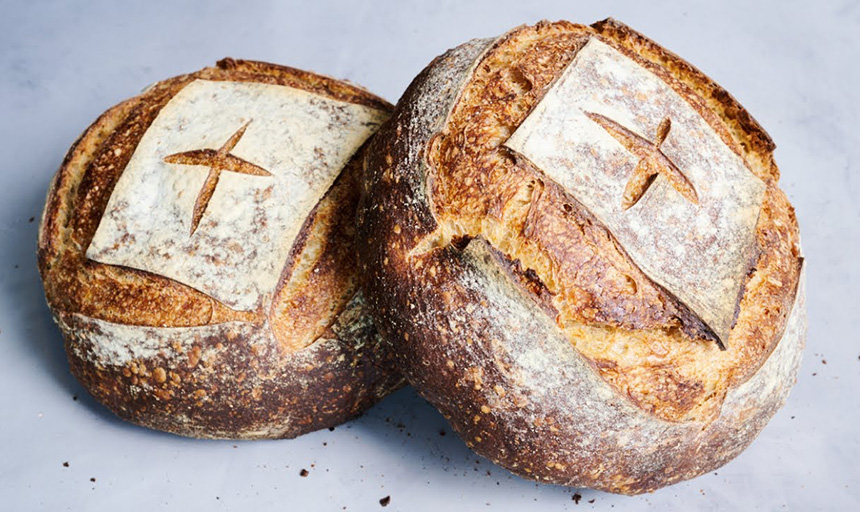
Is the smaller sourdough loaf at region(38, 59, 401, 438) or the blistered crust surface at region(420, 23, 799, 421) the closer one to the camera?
the blistered crust surface at region(420, 23, 799, 421)

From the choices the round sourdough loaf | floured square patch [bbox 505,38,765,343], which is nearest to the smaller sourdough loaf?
the round sourdough loaf

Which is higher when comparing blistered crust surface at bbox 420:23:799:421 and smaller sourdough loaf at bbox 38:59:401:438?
blistered crust surface at bbox 420:23:799:421

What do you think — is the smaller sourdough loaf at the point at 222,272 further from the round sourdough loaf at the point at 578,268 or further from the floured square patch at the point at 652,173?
the floured square patch at the point at 652,173

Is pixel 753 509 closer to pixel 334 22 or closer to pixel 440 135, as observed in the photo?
pixel 440 135

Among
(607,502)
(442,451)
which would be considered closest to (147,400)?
(442,451)

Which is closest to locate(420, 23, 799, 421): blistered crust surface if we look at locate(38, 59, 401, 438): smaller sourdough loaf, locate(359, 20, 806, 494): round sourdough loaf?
locate(359, 20, 806, 494): round sourdough loaf

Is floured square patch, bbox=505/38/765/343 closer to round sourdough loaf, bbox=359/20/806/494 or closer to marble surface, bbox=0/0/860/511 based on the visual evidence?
round sourdough loaf, bbox=359/20/806/494

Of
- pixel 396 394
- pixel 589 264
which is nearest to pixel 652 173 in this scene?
pixel 589 264

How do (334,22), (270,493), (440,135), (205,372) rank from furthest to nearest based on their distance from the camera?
(334,22) < (270,493) < (205,372) < (440,135)
